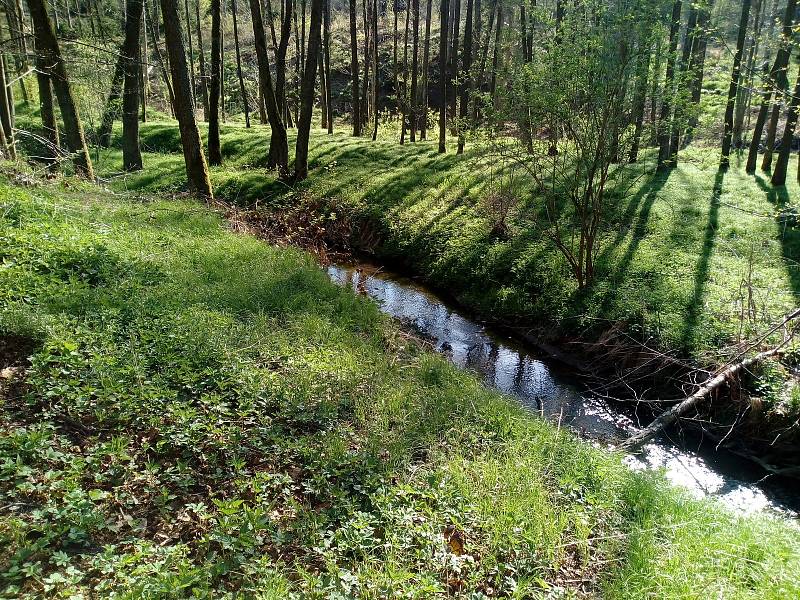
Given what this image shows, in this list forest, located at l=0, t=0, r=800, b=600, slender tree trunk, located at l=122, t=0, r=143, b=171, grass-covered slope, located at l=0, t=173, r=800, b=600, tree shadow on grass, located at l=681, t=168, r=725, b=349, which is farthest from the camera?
slender tree trunk, located at l=122, t=0, r=143, b=171

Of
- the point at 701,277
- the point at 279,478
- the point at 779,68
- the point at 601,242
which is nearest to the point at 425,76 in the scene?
the point at 779,68

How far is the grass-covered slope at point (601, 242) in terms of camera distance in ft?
29.7

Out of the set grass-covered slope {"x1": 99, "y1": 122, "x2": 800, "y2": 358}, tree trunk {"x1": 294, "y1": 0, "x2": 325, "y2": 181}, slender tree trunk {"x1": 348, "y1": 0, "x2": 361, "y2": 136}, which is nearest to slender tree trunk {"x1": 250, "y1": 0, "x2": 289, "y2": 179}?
tree trunk {"x1": 294, "y1": 0, "x2": 325, "y2": 181}

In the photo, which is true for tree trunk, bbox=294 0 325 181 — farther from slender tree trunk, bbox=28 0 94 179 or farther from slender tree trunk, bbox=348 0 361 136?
slender tree trunk, bbox=348 0 361 136

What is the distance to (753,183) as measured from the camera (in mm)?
15695

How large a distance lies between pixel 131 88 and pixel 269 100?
173 inches

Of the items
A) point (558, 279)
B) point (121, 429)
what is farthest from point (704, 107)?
point (121, 429)

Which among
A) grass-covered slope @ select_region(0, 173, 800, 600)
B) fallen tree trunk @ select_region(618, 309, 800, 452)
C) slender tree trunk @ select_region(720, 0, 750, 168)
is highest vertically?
slender tree trunk @ select_region(720, 0, 750, 168)

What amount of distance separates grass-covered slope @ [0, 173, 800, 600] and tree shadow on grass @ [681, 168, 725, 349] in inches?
158

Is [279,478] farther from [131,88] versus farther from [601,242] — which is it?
[131,88]

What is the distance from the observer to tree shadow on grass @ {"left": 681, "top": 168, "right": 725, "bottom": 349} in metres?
8.48

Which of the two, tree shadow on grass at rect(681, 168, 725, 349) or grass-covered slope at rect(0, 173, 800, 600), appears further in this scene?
tree shadow on grass at rect(681, 168, 725, 349)

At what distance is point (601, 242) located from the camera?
11773 millimetres

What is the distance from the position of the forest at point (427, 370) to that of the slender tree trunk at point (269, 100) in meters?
2.37
